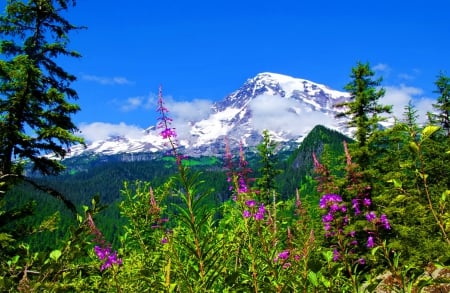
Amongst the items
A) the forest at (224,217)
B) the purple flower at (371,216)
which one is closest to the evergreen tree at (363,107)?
the forest at (224,217)

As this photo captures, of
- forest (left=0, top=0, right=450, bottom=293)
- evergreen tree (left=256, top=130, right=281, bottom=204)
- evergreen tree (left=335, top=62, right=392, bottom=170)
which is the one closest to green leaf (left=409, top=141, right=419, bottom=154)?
forest (left=0, top=0, right=450, bottom=293)

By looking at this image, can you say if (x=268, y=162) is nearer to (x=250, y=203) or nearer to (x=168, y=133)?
(x=250, y=203)

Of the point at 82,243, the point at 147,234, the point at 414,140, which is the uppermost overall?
the point at 414,140

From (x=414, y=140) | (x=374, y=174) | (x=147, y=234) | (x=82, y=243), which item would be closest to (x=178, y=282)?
(x=82, y=243)

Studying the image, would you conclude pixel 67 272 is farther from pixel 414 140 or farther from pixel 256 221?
pixel 414 140

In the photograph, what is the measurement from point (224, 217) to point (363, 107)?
20.4 metres

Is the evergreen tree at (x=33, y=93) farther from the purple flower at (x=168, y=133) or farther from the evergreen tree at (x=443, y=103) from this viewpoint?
the evergreen tree at (x=443, y=103)

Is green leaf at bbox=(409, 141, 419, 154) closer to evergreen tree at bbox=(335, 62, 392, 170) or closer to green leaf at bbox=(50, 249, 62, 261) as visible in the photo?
green leaf at bbox=(50, 249, 62, 261)

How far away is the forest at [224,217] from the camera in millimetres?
2402

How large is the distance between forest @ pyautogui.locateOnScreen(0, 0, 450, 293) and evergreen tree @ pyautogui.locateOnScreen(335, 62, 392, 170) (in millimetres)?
73

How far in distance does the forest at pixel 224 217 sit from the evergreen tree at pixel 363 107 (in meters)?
0.07

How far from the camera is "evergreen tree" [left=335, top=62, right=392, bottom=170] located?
24672 millimetres

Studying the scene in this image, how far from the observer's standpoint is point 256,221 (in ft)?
9.32

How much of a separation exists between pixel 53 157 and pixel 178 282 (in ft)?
49.9
